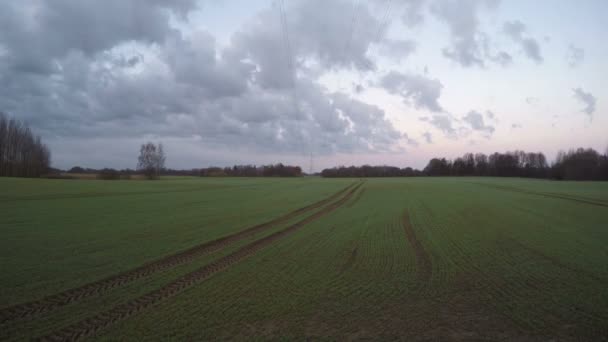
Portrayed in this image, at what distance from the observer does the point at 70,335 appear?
5047 mm

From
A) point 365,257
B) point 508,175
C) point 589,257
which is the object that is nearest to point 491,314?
point 365,257

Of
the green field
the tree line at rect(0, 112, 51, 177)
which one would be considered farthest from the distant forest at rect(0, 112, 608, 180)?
the green field

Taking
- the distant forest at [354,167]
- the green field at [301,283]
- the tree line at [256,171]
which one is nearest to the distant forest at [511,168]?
the distant forest at [354,167]

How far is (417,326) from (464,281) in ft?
10.5

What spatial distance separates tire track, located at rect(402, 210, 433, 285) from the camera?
8.25 meters

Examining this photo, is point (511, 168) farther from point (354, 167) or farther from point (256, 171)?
point (256, 171)

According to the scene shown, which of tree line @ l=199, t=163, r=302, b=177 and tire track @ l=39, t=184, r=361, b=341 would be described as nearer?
tire track @ l=39, t=184, r=361, b=341

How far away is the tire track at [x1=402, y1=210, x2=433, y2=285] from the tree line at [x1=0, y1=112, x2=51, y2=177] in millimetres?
99439

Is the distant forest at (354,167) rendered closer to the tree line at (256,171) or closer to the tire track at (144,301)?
the tree line at (256,171)

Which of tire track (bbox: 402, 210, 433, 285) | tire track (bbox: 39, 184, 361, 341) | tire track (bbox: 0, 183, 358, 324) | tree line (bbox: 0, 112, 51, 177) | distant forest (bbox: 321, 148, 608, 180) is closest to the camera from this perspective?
tire track (bbox: 39, 184, 361, 341)

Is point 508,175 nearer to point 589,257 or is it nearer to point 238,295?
point 589,257

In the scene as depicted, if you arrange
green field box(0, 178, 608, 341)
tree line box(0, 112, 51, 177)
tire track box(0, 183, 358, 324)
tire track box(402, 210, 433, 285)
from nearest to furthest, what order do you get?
green field box(0, 178, 608, 341) → tire track box(0, 183, 358, 324) → tire track box(402, 210, 433, 285) → tree line box(0, 112, 51, 177)

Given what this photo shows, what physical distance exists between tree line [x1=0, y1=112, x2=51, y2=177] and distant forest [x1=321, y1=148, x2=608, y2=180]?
119930mm

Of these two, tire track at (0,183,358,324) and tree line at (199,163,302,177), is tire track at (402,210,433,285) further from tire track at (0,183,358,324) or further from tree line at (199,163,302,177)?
tree line at (199,163,302,177)
